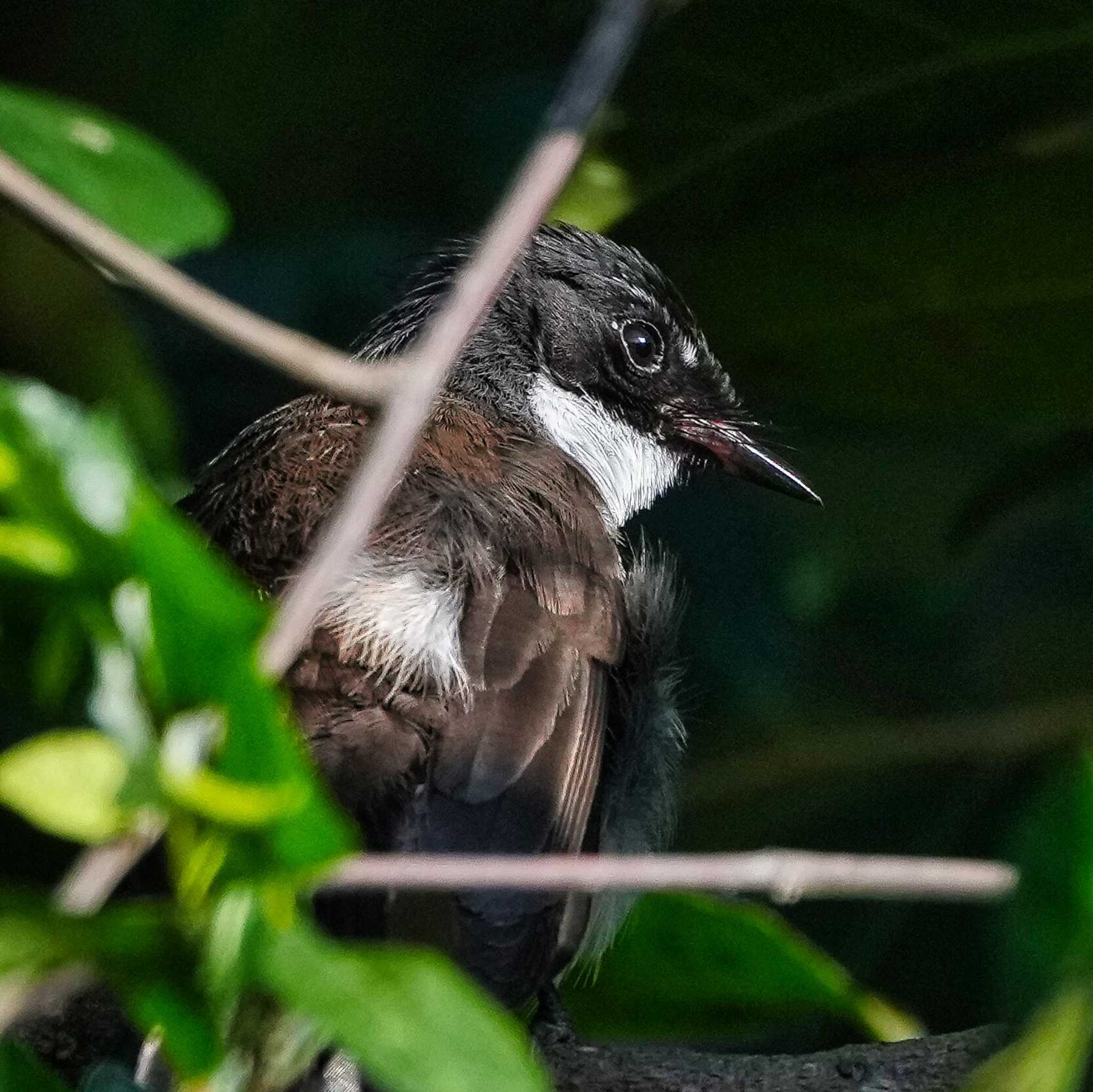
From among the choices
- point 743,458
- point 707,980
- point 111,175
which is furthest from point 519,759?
point 743,458

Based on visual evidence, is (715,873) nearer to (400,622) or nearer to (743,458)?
(400,622)

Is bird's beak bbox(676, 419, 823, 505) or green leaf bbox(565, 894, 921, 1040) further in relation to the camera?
bird's beak bbox(676, 419, 823, 505)

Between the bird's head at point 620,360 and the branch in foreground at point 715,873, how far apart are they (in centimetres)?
316

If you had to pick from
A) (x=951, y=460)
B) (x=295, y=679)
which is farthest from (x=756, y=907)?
(x=951, y=460)

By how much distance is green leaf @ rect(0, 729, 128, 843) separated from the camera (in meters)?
1.48

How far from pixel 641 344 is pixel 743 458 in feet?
1.26

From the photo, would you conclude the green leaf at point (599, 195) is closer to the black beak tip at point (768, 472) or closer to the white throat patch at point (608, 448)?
the white throat patch at point (608, 448)

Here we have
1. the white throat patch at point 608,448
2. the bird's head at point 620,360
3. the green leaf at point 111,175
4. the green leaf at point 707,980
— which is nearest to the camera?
the green leaf at point 111,175

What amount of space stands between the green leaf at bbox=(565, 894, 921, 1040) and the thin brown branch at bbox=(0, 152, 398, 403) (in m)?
1.08

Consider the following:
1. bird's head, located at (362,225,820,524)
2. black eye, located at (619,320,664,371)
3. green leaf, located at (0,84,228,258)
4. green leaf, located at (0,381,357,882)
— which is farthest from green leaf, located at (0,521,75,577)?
black eye, located at (619,320,664,371)

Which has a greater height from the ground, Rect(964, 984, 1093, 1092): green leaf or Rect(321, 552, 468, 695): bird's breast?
Rect(964, 984, 1093, 1092): green leaf

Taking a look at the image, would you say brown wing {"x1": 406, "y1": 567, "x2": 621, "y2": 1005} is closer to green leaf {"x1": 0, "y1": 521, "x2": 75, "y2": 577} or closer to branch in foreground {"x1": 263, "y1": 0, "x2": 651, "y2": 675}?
branch in foreground {"x1": 263, "y1": 0, "x2": 651, "y2": 675}

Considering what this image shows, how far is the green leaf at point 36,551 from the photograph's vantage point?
5.06 feet

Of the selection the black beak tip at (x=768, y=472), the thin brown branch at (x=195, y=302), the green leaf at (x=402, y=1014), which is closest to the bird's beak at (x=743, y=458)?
the black beak tip at (x=768, y=472)
